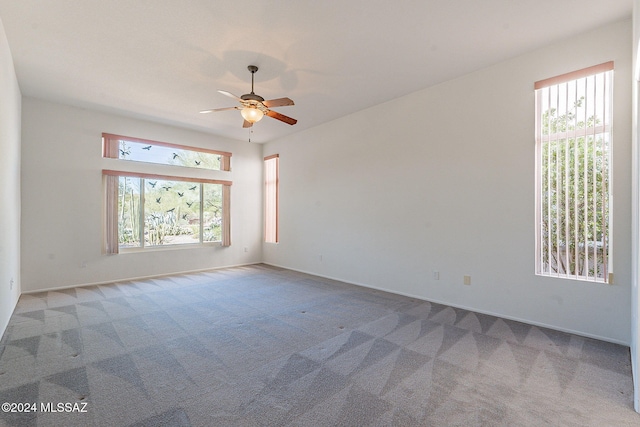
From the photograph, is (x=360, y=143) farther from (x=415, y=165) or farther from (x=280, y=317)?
(x=280, y=317)

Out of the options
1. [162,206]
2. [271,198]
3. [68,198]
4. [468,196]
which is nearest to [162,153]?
[162,206]

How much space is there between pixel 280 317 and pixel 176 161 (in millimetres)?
4586

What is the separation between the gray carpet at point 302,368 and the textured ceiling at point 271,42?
328 centimetres

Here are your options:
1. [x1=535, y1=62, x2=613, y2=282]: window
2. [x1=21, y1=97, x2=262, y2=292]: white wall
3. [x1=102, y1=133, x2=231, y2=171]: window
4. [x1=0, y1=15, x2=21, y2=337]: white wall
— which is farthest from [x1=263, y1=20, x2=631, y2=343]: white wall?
[x1=0, y1=15, x2=21, y2=337]: white wall

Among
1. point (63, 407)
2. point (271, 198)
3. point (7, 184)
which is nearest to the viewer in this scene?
point (63, 407)

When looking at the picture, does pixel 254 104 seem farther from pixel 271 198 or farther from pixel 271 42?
pixel 271 198

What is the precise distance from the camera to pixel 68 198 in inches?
202

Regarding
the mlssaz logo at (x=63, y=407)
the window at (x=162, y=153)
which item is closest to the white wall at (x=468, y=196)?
the window at (x=162, y=153)

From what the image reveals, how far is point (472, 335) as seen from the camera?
3.14m

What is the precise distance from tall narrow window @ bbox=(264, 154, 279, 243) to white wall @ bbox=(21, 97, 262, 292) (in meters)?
2.36

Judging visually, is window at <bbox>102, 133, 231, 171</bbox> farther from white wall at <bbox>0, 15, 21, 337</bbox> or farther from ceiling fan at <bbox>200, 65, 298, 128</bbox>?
ceiling fan at <bbox>200, 65, 298, 128</bbox>

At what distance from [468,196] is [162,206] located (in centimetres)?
596

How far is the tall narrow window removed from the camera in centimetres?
749

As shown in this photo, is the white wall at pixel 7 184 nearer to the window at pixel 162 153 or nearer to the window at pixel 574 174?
the window at pixel 162 153
